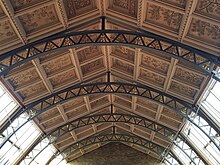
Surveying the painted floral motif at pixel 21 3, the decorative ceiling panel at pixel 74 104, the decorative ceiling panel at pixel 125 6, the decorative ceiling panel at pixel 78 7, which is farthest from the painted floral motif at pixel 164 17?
the decorative ceiling panel at pixel 74 104

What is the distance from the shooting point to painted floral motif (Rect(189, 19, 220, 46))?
11.6 meters

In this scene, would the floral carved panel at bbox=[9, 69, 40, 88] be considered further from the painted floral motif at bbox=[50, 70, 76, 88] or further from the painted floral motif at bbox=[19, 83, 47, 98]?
the painted floral motif at bbox=[50, 70, 76, 88]

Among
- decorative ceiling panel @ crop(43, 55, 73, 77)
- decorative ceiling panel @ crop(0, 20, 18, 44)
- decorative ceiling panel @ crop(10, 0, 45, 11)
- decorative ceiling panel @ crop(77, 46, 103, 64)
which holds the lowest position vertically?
decorative ceiling panel @ crop(10, 0, 45, 11)

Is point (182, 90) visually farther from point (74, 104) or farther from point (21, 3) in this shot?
point (21, 3)

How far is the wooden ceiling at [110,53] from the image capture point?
1170 centimetres

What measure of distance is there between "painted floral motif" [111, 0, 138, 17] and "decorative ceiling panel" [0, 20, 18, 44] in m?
4.71

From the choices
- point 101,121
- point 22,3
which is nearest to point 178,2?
point 22,3

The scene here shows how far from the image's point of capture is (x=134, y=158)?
33.2 metres

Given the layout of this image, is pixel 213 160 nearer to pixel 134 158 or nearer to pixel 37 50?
pixel 134 158

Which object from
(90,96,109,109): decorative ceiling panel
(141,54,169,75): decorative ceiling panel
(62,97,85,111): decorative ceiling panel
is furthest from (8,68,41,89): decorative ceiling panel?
(90,96,109,109): decorative ceiling panel

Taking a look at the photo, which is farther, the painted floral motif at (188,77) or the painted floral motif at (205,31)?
the painted floral motif at (188,77)

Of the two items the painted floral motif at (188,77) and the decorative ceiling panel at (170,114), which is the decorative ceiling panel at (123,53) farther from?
the decorative ceiling panel at (170,114)

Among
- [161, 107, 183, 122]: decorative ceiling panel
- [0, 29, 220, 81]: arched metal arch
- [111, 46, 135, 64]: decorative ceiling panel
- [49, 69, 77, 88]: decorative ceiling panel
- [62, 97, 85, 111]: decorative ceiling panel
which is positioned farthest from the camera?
[62, 97, 85, 111]: decorative ceiling panel

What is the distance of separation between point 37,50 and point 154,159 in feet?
78.7
